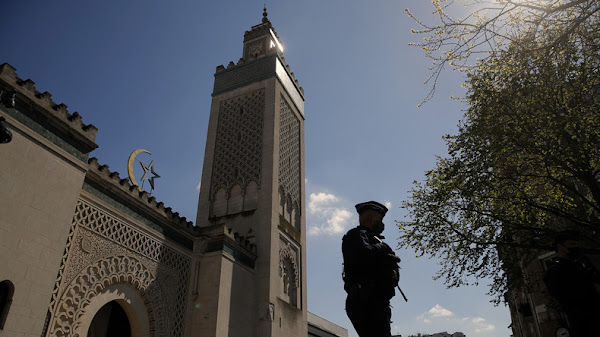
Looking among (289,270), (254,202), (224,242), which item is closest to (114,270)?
(224,242)

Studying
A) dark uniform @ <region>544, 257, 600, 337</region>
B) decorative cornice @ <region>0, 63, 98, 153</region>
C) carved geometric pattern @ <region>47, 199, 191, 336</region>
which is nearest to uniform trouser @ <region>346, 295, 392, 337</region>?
dark uniform @ <region>544, 257, 600, 337</region>

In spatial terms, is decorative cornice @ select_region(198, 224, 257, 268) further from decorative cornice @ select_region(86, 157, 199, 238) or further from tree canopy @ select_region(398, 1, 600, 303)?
tree canopy @ select_region(398, 1, 600, 303)

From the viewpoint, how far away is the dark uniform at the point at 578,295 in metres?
→ 2.84

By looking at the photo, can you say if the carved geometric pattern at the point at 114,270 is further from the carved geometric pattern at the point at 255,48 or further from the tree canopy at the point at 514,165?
the carved geometric pattern at the point at 255,48

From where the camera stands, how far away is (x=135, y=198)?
1088 centimetres

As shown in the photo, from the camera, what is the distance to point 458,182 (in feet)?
35.4

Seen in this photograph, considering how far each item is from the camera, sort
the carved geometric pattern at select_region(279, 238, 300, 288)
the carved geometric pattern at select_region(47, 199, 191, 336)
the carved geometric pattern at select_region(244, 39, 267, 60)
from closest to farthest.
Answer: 1. the carved geometric pattern at select_region(47, 199, 191, 336)
2. the carved geometric pattern at select_region(279, 238, 300, 288)
3. the carved geometric pattern at select_region(244, 39, 267, 60)

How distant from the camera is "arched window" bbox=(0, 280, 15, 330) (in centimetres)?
660

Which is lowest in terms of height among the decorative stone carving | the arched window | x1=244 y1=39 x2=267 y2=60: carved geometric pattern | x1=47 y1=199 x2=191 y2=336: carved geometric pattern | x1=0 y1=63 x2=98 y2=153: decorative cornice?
the arched window

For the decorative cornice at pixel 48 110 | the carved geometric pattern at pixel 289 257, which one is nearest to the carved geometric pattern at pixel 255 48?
the carved geometric pattern at pixel 289 257

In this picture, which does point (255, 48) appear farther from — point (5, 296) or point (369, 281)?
point (369, 281)

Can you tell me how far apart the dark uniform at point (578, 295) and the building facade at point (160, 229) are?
Answer: 689 centimetres

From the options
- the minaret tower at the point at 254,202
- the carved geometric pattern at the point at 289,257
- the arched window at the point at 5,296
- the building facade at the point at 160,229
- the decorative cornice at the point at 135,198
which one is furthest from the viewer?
the carved geometric pattern at the point at 289,257

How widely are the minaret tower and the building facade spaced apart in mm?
52
